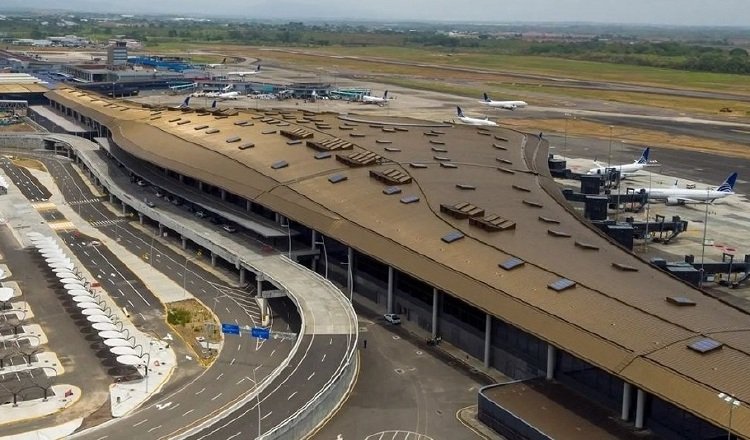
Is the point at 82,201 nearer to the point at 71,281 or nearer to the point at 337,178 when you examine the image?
the point at 71,281

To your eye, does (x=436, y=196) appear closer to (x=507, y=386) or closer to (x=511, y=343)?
(x=511, y=343)

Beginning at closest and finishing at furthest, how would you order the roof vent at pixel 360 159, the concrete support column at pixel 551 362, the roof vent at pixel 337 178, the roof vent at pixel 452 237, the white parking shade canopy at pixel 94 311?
the concrete support column at pixel 551 362
the white parking shade canopy at pixel 94 311
the roof vent at pixel 452 237
the roof vent at pixel 337 178
the roof vent at pixel 360 159

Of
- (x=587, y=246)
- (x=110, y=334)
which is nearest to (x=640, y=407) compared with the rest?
(x=587, y=246)

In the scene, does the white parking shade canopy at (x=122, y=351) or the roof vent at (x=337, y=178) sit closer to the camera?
the white parking shade canopy at (x=122, y=351)

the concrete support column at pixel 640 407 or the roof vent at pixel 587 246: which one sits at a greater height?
the roof vent at pixel 587 246

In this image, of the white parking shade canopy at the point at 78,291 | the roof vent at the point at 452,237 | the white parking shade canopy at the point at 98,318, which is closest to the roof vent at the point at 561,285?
the roof vent at the point at 452,237

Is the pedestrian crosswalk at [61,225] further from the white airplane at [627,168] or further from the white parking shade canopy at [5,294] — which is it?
the white airplane at [627,168]

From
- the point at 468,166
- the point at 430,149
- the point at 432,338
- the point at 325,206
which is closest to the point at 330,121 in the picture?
the point at 430,149
